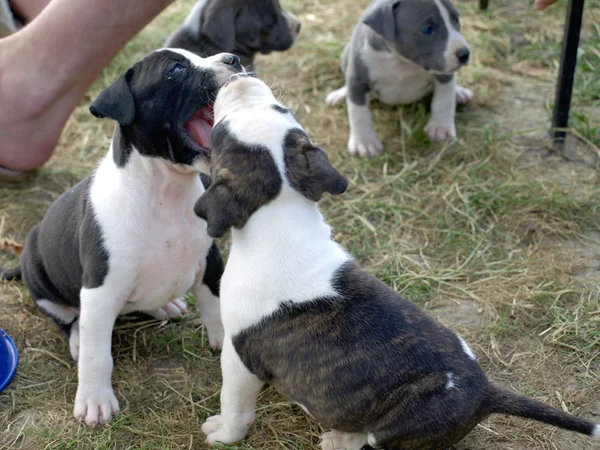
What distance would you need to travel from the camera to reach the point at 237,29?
618 cm

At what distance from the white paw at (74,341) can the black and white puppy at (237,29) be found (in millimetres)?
2496

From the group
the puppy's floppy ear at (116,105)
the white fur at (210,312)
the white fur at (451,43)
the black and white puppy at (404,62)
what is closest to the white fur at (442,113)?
the black and white puppy at (404,62)

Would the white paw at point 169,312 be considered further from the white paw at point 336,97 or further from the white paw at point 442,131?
the white paw at point 336,97

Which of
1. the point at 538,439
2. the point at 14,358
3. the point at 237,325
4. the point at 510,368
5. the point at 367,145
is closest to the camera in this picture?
the point at 237,325

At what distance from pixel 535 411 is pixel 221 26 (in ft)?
13.0

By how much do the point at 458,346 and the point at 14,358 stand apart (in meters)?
2.60

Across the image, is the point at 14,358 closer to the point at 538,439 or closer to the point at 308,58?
the point at 538,439

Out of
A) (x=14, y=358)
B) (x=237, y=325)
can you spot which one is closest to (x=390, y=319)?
(x=237, y=325)

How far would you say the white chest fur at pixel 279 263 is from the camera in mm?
3307

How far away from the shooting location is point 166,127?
12.1 feet

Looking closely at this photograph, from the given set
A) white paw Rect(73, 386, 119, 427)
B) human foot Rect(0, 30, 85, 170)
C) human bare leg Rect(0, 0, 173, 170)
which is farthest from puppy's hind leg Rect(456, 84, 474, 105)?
white paw Rect(73, 386, 119, 427)

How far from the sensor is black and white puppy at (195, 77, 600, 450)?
3193 millimetres

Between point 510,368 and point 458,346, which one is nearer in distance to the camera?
point 458,346

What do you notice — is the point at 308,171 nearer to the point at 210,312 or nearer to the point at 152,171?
the point at 152,171
